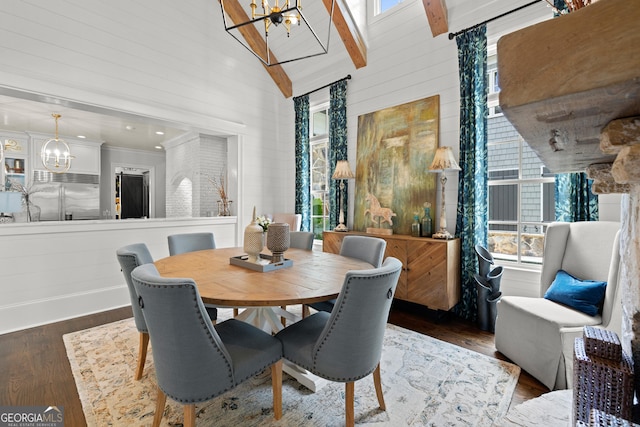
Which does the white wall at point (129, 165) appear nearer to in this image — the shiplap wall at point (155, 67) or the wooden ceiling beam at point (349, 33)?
the shiplap wall at point (155, 67)

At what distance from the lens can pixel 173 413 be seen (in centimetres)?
179

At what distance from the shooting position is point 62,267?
3.38 meters

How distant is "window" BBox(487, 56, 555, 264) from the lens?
3.09 m

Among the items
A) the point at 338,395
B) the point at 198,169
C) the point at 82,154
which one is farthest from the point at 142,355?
the point at 82,154

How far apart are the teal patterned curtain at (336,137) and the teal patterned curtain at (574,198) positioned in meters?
2.49

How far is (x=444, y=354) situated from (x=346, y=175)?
2.49m

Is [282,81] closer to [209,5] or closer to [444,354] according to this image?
[209,5]

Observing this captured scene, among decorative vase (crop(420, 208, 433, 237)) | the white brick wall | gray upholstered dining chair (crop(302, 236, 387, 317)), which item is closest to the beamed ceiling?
the white brick wall

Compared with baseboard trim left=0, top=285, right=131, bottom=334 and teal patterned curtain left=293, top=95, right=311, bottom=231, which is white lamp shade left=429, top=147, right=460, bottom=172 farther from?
baseboard trim left=0, top=285, right=131, bottom=334

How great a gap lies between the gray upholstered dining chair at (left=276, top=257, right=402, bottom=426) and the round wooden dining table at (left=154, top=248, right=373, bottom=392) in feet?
0.53

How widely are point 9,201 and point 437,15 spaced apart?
4798 mm

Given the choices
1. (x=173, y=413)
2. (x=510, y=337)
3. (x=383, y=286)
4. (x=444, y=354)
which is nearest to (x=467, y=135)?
(x=510, y=337)

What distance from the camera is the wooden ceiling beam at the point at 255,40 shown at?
451cm

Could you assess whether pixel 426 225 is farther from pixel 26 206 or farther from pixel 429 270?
pixel 26 206
